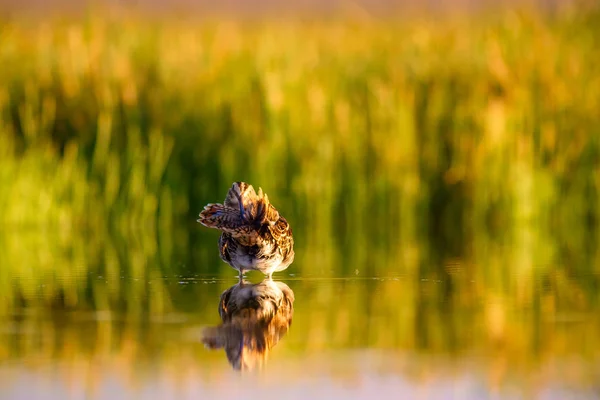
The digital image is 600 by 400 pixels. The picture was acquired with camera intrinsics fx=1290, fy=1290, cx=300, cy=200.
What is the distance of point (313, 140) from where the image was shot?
12750mm

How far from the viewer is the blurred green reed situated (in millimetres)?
12453

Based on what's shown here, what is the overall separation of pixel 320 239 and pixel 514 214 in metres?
2.30

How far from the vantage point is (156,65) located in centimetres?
1340

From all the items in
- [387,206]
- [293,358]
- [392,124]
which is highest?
[392,124]

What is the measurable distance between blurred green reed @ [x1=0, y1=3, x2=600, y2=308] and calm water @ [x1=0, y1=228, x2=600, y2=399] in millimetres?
3345

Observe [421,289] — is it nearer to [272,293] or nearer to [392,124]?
[272,293]

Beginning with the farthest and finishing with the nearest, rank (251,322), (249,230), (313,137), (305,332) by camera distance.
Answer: (313,137) < (249,230) < (251,322) < (305,332)

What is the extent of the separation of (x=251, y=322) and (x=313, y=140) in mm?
6594

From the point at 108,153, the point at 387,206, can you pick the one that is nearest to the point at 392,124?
the point at 387,206

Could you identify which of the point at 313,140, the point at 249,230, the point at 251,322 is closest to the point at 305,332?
the point at 251,322

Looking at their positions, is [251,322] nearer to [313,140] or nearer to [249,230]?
[249,230]

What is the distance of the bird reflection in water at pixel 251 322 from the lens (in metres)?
5.43

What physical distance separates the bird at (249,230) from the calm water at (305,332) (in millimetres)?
180

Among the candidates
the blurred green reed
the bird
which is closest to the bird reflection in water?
the bird
